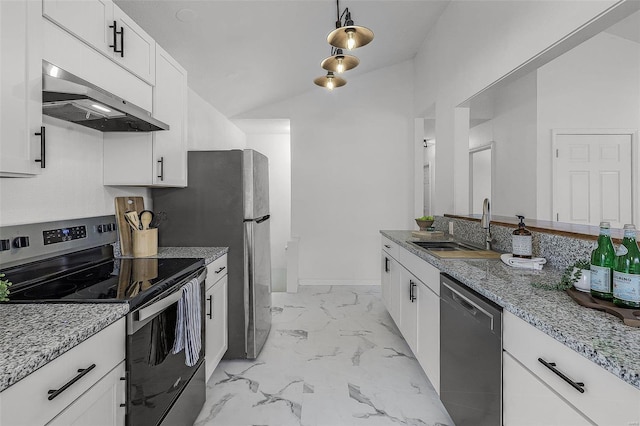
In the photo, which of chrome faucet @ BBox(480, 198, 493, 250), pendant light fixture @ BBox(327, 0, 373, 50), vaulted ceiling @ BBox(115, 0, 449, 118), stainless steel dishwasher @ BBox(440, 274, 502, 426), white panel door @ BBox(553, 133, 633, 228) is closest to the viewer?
stainless steel dishwasher @ BBox(440, 274, 502, 426)

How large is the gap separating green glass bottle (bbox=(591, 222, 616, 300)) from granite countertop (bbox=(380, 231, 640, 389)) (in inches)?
3.8

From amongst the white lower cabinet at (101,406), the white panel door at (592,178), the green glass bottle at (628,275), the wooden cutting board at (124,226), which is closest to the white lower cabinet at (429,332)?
the green glass bottle at (628,275)

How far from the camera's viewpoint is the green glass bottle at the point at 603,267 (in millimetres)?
1155

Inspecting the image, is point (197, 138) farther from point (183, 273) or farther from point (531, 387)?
point (531, 387)

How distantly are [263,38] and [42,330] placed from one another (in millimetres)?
2830

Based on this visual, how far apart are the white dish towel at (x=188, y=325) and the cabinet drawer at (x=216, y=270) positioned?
13.5 inches

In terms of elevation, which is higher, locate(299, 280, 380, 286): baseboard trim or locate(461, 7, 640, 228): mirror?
locate(461, 7, 640, 228): mirror

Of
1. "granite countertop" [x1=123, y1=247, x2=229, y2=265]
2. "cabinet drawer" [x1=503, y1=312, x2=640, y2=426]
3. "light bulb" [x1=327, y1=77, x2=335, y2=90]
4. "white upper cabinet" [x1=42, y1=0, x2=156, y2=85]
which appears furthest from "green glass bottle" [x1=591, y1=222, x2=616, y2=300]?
"light bulb" [x1=327, y1=77, x2=335, y2=90]

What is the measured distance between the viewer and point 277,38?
122 inches

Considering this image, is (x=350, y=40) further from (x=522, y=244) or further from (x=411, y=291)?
(x=411, y=291)

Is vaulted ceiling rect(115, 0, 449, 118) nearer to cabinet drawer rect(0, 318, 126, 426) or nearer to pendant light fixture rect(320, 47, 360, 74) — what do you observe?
pendant light fixture rect(320, 47, 360, 74)

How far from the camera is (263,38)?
301 centimetres

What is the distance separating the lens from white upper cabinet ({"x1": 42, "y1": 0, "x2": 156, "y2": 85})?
1.31 m

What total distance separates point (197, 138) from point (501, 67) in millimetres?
3121
